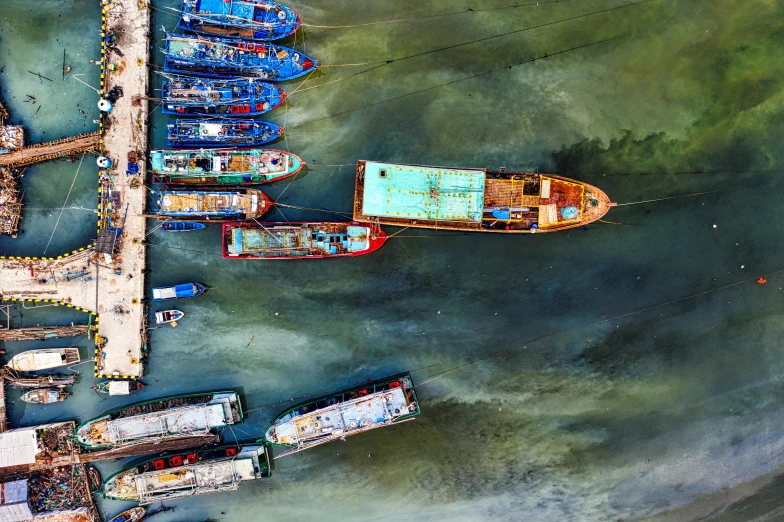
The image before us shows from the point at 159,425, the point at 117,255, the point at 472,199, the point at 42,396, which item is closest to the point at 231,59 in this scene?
the point at 117,255

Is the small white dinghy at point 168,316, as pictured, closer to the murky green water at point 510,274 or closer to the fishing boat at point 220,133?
the murky green water at point 510,274

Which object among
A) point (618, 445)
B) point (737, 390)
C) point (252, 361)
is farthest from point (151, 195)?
point (737, 390)

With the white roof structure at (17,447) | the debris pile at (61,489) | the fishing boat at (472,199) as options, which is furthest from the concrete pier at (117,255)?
the fishing boat at (472,199)

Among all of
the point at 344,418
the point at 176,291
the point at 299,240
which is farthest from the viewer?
the point at 176,291

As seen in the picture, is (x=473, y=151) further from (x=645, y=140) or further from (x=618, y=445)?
(x=618, y=445)

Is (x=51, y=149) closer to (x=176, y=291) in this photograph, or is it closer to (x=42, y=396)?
(x=176, y=291)

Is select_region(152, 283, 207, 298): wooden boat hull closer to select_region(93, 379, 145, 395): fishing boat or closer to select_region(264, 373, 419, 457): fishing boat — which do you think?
select_region(93, 379, 145, 395): fishing boat

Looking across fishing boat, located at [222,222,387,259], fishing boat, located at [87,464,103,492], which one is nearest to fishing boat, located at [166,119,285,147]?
fishing boat, located at [222,222,387,259]
